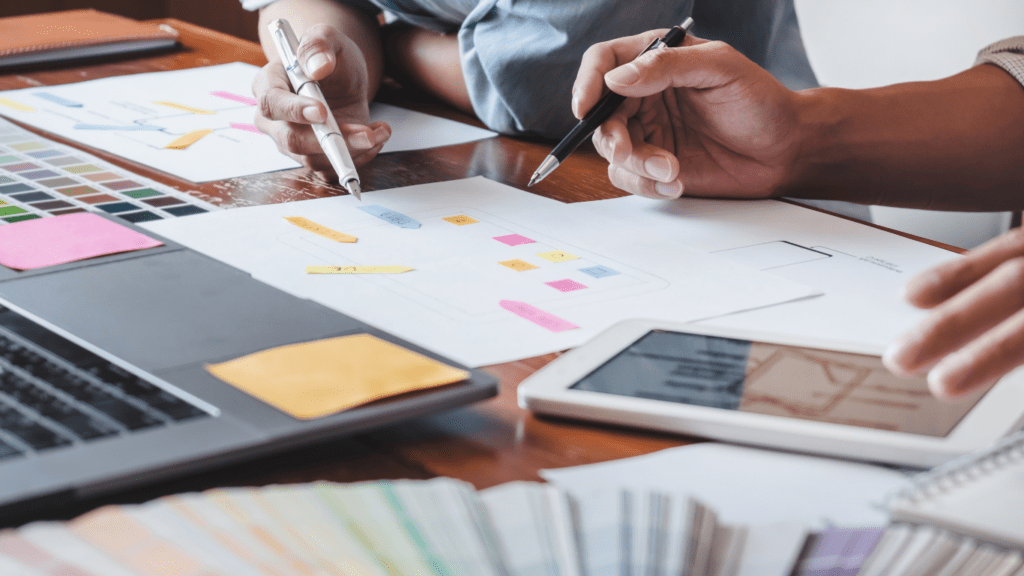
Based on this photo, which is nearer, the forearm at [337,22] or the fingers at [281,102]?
the fingers at [281,102]

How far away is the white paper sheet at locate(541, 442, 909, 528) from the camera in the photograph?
A: 35 centimetres

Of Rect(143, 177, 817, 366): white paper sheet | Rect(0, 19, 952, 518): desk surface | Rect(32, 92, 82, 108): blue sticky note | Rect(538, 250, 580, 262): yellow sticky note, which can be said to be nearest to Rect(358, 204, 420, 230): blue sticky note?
Rect(143, 177, 817, 366): white paper sheet

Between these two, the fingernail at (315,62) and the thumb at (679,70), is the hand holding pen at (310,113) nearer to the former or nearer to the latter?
the fingernail at (315,62)

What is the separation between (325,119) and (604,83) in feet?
0.76

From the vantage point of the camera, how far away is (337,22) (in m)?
1.15

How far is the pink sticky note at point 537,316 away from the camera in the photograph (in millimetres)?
524

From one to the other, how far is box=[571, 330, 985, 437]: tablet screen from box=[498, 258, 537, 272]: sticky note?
0.15 meters

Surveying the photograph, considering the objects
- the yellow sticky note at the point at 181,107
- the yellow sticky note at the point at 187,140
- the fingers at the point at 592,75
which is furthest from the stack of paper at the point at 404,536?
the yellow sticky note at the point at 181,107

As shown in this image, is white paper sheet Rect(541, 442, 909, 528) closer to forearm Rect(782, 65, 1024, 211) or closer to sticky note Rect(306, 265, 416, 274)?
sticky note Rect(306, 265, 416, 274)

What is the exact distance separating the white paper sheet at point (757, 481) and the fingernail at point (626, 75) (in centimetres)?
40

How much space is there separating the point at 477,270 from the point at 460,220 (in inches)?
4.5

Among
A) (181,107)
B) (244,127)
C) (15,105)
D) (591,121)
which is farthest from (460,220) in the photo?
(15,105)

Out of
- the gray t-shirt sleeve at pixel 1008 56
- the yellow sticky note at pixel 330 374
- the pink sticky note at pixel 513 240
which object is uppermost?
the gray t-shirt sleeve at pixel 1008 56

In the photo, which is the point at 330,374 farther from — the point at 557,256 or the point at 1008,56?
the point at 1008,56
